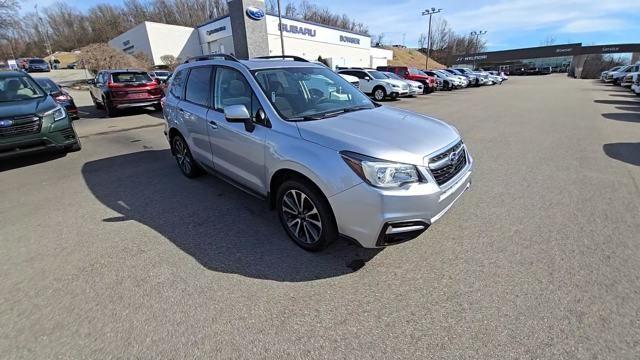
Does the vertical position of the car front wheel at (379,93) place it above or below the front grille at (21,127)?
below

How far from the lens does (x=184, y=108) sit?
4.73 meters

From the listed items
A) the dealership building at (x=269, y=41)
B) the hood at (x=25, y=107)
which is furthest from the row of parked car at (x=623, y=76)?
the hood at (x=25, y=107)

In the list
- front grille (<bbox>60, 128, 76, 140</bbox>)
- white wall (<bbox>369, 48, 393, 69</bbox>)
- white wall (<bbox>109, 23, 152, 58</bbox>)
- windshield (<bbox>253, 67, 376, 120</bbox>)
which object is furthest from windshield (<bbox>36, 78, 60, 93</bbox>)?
white wall (<bbox>369, 48, 393, 69</bbox>)

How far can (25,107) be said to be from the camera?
233 inches

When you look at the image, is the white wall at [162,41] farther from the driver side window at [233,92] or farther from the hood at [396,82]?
the driver side window at [233,92]

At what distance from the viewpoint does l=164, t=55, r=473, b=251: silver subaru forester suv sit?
99.5 inches

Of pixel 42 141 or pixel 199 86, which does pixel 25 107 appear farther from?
pixel 199 86

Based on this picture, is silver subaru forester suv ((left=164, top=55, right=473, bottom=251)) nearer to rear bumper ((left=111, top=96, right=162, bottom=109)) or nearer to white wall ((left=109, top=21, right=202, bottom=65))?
rear bumper ((left=111, top=96, right=162, bottom=109))

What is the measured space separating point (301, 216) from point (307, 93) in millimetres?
1489

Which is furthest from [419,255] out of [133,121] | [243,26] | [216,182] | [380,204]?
[243,26]

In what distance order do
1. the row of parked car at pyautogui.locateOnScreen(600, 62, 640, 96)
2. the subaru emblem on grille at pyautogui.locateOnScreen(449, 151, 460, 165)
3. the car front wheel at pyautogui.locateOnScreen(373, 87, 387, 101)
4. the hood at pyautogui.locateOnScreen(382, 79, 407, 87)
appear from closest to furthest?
the subaru emblem on grille at pyautogui.locateOnScreen(449, 151, 460, 165) < the hood at pyautogui.locateOnScreen(382, 79, 407, 87) < the car front wheel at pyautogui.locateOnScreen(373, 87, 387, 101) < the row of parked car at pyautogui.locateOnScreen(600, 62, 640, 96)

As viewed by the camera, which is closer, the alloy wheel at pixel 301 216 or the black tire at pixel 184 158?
the alloy wheel at pixel 301 216

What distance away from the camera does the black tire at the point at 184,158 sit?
5074 mm

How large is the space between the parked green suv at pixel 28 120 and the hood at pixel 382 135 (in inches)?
226
